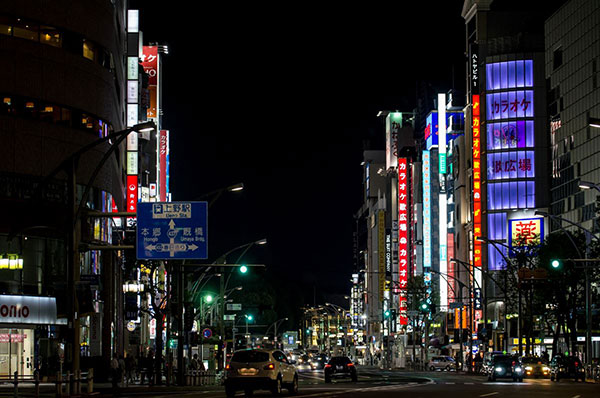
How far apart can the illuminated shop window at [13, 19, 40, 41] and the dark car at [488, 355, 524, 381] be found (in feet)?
99.8

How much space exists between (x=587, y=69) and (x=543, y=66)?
19.2m

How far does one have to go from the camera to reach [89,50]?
6097cm

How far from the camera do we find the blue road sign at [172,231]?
132 ft

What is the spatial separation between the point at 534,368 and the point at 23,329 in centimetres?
3272

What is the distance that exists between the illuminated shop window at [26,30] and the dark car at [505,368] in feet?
99.8

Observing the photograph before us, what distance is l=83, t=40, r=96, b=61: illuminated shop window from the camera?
198 ft

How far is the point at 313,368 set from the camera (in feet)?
363

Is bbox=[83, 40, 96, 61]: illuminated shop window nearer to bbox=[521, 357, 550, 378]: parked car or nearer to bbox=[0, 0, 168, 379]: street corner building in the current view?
bbox=[0, 0, 168, 379]: street corner building

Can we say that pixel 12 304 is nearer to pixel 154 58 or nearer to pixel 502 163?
pixel 154 58

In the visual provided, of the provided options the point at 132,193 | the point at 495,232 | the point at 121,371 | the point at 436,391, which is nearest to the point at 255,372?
the point at 436,391

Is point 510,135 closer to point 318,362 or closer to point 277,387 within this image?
point 318,362

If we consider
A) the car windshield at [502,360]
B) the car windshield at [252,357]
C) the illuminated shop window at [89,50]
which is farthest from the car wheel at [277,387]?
the illuminated shop window at [89,50]

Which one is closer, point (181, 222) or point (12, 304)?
point (181, 222)

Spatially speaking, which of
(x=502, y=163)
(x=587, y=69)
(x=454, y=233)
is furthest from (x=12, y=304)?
(x=454, y=233)
